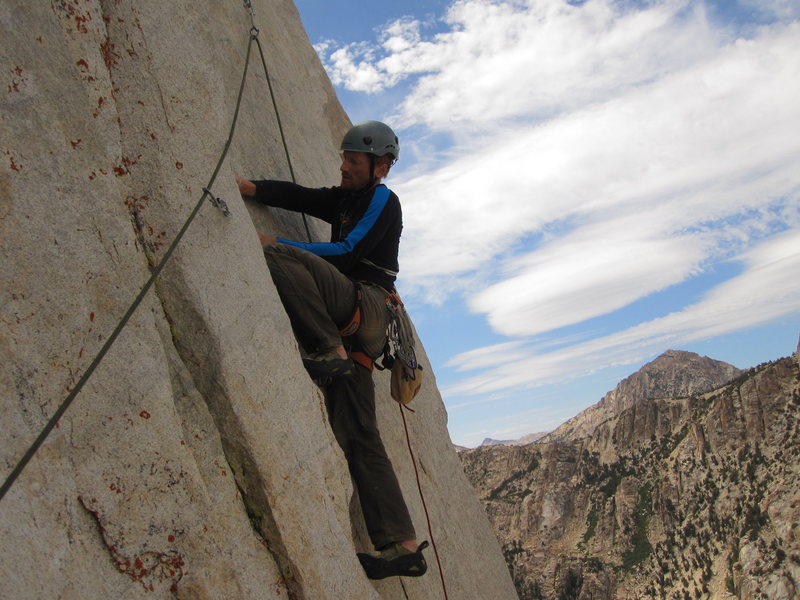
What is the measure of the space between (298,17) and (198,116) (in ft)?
14.0

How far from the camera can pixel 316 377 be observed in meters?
4.44

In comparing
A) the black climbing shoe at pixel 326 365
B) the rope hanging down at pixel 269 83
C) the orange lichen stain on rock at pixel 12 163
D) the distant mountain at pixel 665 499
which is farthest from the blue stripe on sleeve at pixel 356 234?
the distant mountain at pixel 665 499

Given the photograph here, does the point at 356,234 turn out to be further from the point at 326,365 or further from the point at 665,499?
Result: the point at 665,499

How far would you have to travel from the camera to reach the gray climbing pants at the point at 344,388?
447 cm

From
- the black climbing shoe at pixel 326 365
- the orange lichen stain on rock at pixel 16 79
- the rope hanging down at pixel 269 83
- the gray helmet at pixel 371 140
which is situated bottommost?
the black climbing shoe at pixel 326 365

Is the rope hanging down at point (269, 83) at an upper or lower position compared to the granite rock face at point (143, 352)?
upper

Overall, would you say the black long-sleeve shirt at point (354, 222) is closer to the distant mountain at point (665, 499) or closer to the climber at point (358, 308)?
the climber at point (358, 308)

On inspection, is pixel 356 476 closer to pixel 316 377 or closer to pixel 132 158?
pixel 316 377

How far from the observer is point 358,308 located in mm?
4801

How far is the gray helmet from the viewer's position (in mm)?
5281

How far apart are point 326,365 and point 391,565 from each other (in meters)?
1.34

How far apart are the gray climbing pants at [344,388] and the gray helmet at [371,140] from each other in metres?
1.14

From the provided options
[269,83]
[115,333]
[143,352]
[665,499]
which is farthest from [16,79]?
[665,499]

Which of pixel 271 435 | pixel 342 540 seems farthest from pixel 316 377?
pixel 342 540
